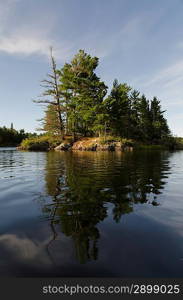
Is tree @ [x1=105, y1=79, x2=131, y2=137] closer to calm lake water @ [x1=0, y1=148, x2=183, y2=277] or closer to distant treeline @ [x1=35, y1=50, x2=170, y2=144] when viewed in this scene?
distant treeline @ [x1=35, y1=50, x2=170, y2=144]

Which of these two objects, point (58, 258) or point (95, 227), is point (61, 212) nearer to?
point (95, 227)

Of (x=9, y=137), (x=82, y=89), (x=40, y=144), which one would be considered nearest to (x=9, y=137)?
(x=9, y=137)

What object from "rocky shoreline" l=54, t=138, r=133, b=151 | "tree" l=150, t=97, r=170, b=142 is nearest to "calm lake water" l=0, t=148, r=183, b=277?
"rocky shoreline" l=54, t=138, r=133, b=151

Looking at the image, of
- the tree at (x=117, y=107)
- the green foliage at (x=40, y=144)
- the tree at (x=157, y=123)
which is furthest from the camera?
the tree at (x=157, y=123)

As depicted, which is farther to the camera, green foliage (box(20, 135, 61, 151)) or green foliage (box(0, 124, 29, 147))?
green foliage (box(0, 124, 29, 147))

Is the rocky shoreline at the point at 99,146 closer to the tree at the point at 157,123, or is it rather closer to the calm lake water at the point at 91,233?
the tree at the point at 157,123

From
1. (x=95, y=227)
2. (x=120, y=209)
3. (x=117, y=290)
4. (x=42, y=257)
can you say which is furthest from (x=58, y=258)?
(x=120, y=209)

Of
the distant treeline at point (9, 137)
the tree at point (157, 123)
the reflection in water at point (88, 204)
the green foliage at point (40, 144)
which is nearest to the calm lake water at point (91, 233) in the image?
the reflection in water at point (88, 204)

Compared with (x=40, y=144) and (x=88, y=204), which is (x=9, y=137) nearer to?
(x=40, y=144)

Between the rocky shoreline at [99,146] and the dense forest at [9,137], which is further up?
the dense forest at [9,137]

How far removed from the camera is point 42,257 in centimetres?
307

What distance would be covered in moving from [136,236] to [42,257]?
173cm

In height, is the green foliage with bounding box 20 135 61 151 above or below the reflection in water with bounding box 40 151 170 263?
above

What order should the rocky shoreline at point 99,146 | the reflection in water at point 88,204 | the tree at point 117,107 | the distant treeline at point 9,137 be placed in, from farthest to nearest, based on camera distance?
1. the distant treeline at point 9,137
2. the tree at point 117,107
3. the rocky shoreline at point 99,146
4. the reflection in water at point 88,204
